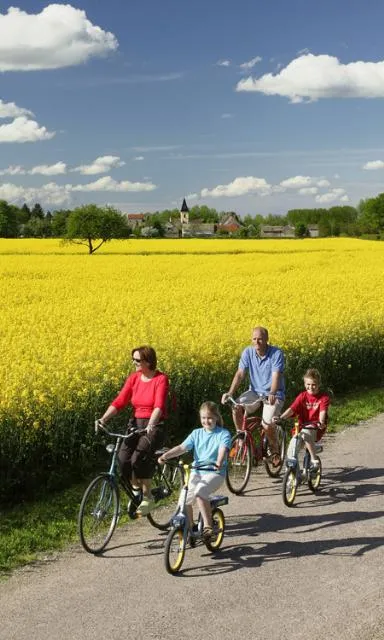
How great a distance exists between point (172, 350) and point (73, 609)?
22.9ft

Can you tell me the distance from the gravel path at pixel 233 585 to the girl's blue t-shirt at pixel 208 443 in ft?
2.86

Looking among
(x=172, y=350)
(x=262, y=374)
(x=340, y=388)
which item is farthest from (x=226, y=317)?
(x=262, y=374)

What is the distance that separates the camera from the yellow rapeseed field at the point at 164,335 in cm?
964

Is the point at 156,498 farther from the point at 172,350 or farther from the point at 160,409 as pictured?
the point at 172,350

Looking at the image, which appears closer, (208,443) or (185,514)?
(185,514)

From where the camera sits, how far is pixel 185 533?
6309 millimetres

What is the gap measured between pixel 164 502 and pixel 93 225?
54516 millimetres

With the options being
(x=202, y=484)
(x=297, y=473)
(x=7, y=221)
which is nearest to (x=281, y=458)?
(x=297, y=473)

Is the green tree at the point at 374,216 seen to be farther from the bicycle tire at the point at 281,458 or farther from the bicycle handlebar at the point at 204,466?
the bicycle handlebar at the point at 204,466

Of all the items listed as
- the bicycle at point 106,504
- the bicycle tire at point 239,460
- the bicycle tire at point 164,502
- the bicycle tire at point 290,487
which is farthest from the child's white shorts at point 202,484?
the bicycle tire at point 239,460

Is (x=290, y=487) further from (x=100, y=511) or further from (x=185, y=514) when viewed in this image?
(x=100, y=511)

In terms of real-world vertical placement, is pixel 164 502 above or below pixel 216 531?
below

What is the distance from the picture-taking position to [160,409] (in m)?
7.03

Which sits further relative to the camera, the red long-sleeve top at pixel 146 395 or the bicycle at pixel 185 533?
the red long-sleeve top at pixel 146 395
